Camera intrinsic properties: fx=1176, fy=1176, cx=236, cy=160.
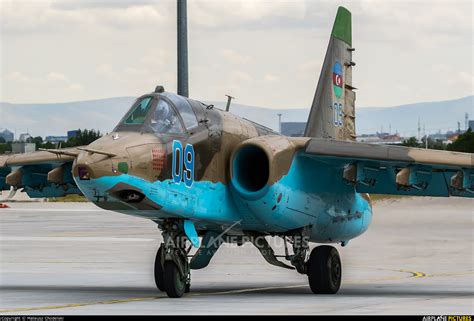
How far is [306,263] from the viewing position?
18.5 m

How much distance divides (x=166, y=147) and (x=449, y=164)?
4.32m

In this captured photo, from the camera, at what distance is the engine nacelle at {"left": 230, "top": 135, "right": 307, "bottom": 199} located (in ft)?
56.7

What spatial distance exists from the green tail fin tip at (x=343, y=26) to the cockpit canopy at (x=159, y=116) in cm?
627

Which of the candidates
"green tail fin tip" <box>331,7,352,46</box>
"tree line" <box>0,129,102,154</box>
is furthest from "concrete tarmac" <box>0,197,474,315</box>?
"green tail fin tip" <box>331,7,352,46</box>

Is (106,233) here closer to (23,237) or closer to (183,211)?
(23,237)

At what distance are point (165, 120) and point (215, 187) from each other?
1.42 metres

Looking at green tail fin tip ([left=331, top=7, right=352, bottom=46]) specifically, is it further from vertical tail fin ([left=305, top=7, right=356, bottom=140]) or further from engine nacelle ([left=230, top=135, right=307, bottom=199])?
engine nacelle ([left=230, top=135, right=307, bottom=199])

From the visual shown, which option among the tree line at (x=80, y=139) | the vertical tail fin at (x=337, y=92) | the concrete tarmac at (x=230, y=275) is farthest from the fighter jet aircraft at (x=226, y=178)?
the tree line at (x=80, y=139)

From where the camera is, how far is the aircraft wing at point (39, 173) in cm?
1898

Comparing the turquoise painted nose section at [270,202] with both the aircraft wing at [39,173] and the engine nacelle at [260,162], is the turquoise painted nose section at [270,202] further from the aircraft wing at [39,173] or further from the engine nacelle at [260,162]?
the aircraft wing at [39,173]

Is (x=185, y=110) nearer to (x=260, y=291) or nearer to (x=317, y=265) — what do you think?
(x=317, y=265)

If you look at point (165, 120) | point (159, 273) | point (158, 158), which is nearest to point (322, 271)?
point (159, 273)

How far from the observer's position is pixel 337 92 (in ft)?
72.9

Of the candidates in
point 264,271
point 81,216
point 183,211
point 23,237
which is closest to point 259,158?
point 183,211
